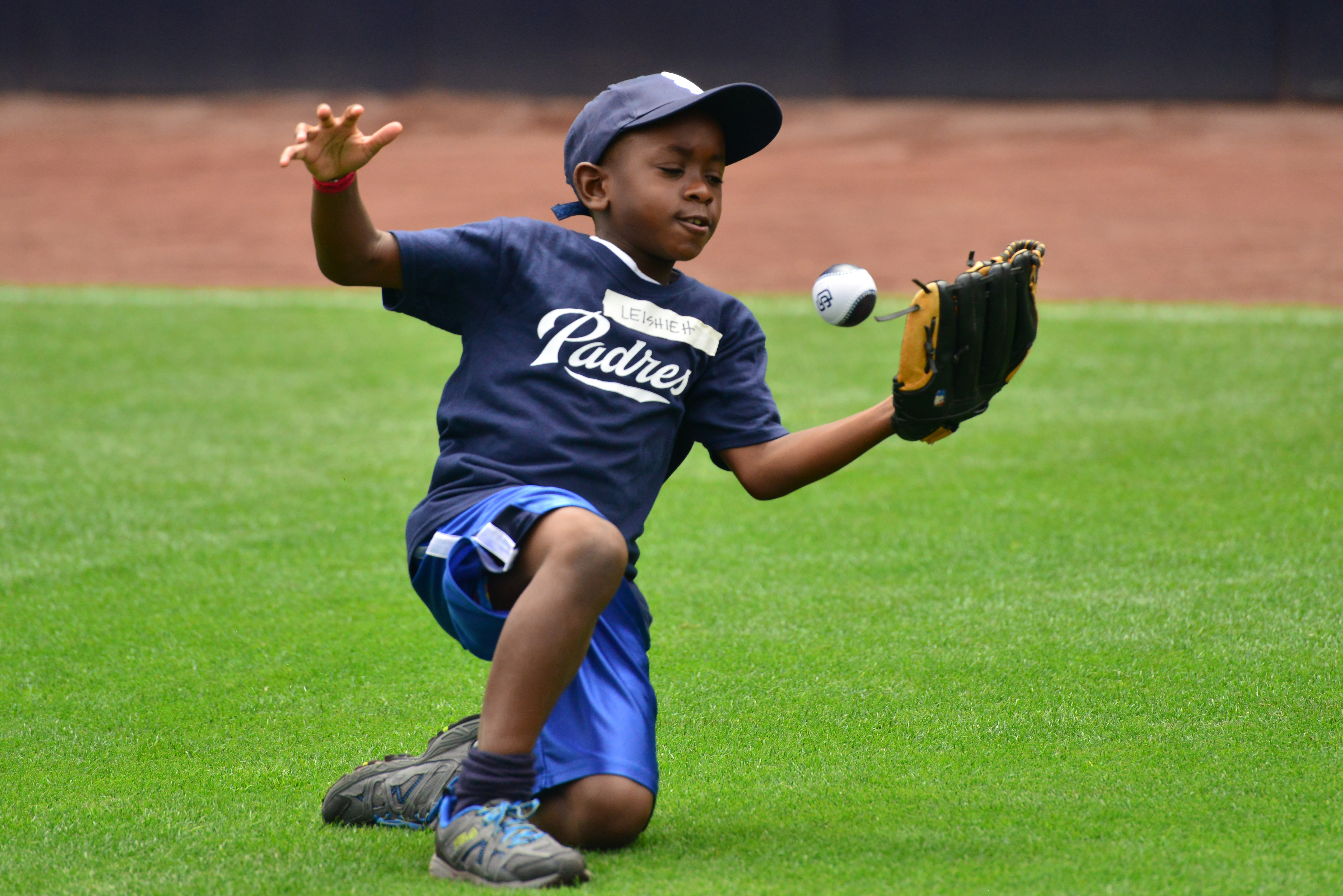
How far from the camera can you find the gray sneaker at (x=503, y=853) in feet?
6.40

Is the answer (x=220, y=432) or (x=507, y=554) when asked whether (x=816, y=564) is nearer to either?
(x=507, y=554)

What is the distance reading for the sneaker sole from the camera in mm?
1950

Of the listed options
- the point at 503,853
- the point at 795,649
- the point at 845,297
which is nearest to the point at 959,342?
the point at 845,297

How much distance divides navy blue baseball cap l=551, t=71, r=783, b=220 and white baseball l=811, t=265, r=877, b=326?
24 centimetres

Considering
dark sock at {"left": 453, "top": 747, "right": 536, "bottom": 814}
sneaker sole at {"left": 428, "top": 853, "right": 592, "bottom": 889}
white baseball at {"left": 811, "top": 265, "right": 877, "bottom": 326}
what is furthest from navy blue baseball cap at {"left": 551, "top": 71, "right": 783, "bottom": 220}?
sneaker sole at {"left": 428, "top": 853, "right": 592, "bottom": 889}

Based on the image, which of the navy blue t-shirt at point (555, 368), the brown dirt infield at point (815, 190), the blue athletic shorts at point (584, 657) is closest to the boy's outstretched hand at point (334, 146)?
the navy blue t-shirt at point (555, 368)

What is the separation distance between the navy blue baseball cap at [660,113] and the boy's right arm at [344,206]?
1.10ft

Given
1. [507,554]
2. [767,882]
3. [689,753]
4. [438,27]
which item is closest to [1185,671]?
[689,753]

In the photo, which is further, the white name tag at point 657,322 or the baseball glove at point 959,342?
the white name tag at point 657,322

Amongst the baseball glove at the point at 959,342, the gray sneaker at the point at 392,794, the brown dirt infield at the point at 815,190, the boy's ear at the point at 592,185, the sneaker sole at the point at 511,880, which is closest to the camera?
the sneaker sole at the point at 511,880

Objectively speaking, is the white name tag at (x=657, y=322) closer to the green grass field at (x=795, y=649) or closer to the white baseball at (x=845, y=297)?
the white baseball at (x=845, y=297)

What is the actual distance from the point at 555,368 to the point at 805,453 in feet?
1.39

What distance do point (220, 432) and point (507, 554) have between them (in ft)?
14.3

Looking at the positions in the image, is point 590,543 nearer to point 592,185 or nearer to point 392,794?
point 392,794
